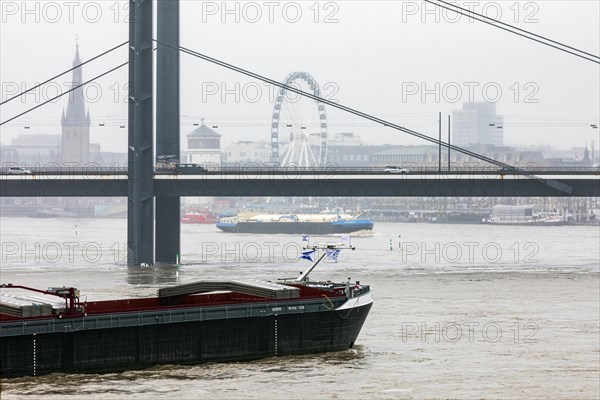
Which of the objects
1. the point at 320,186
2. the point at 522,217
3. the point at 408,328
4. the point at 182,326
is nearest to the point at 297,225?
the point at 522,217

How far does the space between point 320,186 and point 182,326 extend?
138 ft

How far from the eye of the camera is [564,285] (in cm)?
6550

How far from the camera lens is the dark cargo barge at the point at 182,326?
34.9 m

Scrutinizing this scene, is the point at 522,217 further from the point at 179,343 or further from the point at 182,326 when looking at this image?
the point at 179,343

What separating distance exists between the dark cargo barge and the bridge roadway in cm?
3608

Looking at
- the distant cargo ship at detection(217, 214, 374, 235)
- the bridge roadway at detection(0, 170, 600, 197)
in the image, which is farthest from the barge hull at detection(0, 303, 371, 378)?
the distant cargo ship at detection(217, 214, 374, 235)

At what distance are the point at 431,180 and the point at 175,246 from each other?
635 inches

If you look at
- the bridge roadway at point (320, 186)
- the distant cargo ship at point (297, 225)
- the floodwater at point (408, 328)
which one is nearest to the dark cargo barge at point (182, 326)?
the floodwater at point (408, 328)

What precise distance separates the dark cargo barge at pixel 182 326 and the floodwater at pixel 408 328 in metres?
0.50

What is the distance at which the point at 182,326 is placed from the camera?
37406mm

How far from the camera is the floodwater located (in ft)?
112

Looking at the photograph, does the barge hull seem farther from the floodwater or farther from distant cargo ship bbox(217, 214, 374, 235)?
distant cargo ship bbox(217, 214, 374, 235)

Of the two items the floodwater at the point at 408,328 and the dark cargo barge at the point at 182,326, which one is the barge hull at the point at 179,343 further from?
the floodwater at the point at 408,328

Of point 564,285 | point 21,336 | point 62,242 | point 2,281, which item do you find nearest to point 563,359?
point 21,336
